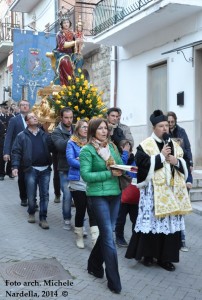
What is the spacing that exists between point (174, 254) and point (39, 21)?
21677 mm

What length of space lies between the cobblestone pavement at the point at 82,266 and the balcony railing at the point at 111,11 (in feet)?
25.6

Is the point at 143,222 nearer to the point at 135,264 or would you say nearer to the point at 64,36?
the point at 135,264

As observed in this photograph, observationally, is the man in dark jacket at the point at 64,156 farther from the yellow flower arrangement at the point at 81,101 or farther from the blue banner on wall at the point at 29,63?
the blue banner on wall at the point at 29,63

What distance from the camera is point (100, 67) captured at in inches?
663

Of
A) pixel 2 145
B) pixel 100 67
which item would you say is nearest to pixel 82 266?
pixel 2 145

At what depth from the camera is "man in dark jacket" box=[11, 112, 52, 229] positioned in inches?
260

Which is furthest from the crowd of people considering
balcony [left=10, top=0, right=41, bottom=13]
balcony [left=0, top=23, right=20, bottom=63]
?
balcony [left=0, top=23, right=20, bottom=63]

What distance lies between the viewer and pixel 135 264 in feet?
16.8

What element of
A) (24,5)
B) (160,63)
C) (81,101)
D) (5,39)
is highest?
(24,5)

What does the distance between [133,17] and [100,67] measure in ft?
14.6

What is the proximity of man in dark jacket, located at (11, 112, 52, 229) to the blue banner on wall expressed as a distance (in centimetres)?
966

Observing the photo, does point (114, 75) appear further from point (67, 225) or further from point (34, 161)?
point (67, 225)

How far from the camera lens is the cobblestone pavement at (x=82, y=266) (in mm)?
4215

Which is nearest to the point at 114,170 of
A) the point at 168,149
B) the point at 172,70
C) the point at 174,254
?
the point at 168,149
